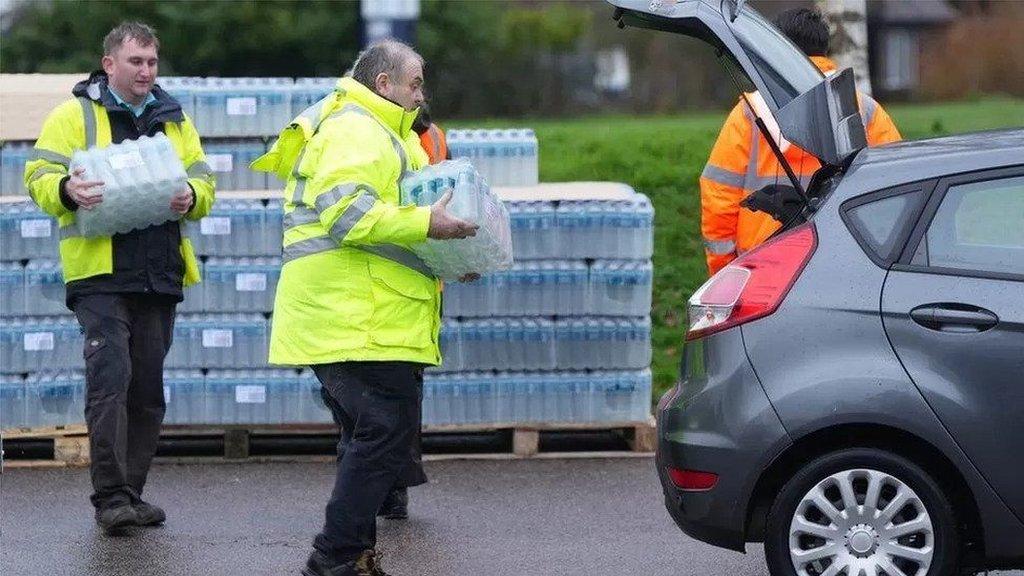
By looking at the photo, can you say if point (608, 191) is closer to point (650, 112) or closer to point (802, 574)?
point (802, 574)

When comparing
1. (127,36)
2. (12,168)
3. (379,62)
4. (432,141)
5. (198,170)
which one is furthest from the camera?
(12,168)

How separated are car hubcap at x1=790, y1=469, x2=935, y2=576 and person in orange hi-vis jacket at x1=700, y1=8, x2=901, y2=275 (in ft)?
6.16

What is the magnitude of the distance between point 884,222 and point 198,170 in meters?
3.30

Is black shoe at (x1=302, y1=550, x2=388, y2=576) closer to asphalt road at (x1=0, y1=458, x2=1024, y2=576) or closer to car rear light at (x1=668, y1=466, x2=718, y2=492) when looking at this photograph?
asphalt road at (x1=0, y1=458, x2=1024, y2=576)

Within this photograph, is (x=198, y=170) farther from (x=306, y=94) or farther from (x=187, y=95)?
(x=306, y=94)

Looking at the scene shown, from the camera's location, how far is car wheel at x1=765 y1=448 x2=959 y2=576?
594 centimetres

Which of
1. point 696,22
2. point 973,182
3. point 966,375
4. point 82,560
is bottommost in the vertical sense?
point 82,560

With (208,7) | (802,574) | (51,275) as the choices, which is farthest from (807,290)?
(208,7)

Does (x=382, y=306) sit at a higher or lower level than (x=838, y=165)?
lower

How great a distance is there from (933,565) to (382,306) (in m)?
2.04

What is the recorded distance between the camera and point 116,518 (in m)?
7.64

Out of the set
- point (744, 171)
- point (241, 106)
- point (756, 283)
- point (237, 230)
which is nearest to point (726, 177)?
point (744, 171)

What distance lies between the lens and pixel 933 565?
5965mm

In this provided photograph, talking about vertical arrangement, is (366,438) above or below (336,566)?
above
